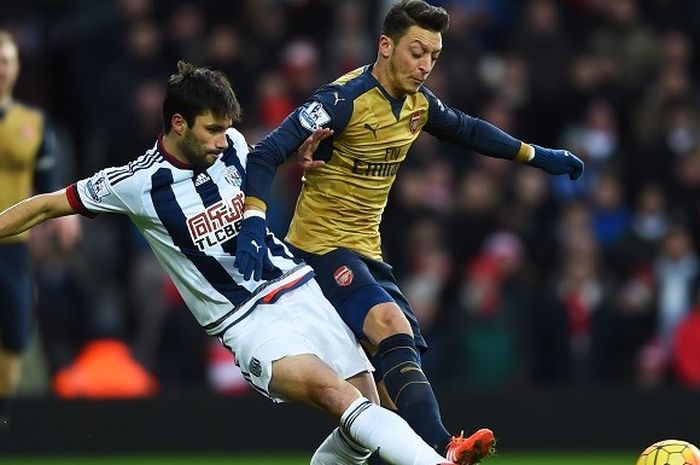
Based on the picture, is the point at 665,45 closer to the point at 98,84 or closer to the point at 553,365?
the point at 553,365

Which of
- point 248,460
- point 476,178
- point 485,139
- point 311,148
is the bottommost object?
point 248,460

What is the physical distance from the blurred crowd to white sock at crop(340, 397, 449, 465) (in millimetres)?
5870

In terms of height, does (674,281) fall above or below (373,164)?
below

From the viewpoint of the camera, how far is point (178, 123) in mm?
7203

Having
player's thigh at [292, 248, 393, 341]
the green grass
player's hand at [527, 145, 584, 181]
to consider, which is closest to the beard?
player's thigh at [292, 248, 393, 341]

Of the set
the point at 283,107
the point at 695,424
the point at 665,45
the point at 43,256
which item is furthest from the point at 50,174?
the point at 665,45

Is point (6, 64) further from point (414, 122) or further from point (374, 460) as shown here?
point (374, 460)

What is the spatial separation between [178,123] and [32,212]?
74 cm

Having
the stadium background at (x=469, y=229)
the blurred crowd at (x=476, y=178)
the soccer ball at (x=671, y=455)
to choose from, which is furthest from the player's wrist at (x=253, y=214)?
the blurred crowd at (x=476, y=178)

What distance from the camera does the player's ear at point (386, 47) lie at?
7750 millimetres

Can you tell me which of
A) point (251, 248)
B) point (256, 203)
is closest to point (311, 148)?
point (256, 203)

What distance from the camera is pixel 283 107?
550 inches

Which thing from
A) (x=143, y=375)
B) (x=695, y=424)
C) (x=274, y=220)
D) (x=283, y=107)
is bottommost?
(x=695, y=424)

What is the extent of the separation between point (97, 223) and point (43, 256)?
921 millimetres
